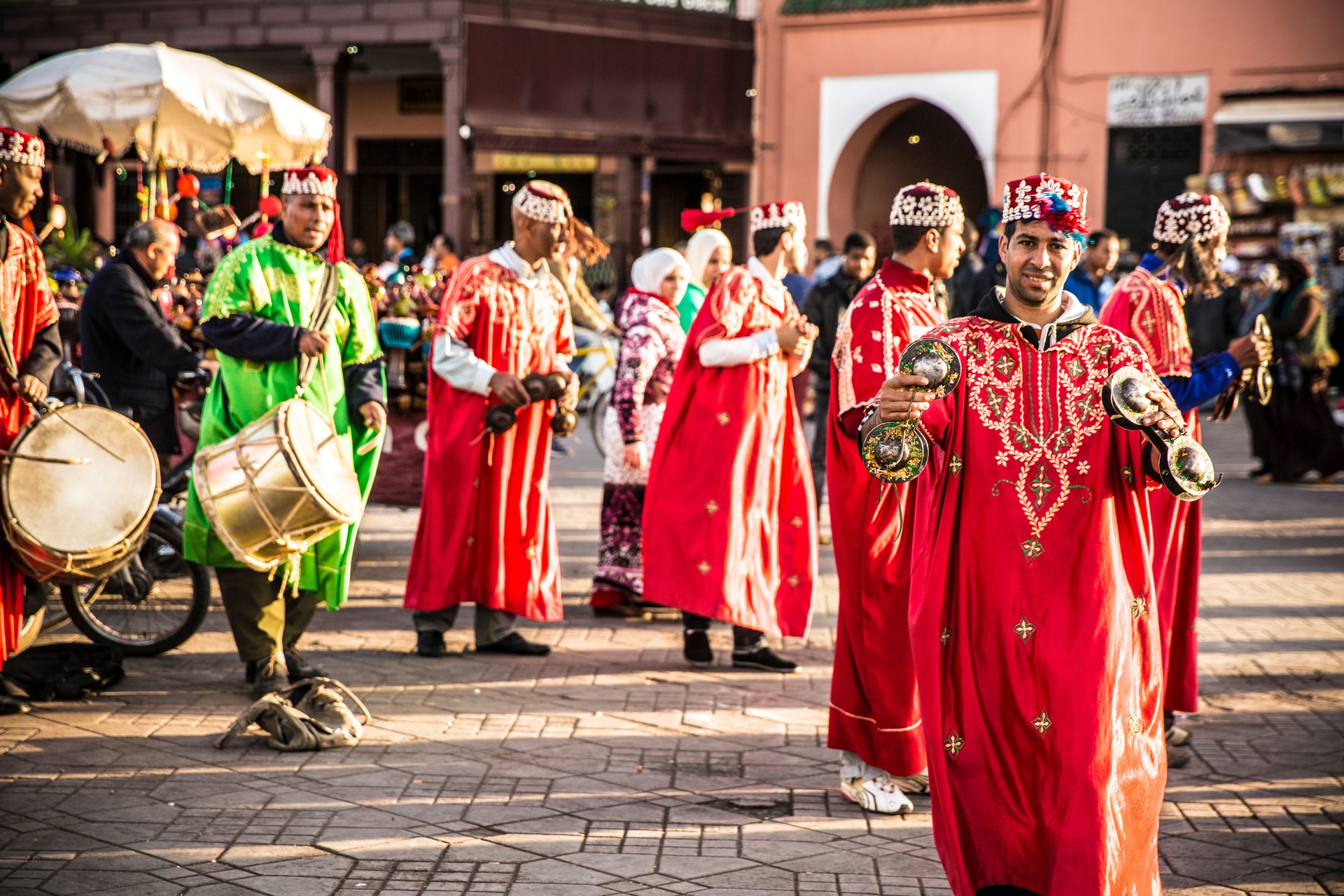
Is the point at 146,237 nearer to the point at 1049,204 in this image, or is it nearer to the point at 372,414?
the point at 372,414

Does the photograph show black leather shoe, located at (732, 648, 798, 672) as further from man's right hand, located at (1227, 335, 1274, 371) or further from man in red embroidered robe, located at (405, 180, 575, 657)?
man's right hand, located at (1227, 335, 1274, 371)

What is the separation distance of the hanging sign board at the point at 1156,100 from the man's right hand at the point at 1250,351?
16.5 metres

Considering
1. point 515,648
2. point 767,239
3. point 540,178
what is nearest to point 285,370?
point 515,648

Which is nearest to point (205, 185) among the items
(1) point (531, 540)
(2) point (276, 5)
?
(2) point (276, 5)

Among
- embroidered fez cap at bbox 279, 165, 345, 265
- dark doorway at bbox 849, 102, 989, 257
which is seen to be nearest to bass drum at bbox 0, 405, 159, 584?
embroidered fez cap at bbox 279, 165, 345, 265

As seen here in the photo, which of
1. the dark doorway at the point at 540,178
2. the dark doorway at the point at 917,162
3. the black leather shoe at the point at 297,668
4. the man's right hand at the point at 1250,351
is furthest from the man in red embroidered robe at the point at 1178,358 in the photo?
the dark doorway at the point at 917,162

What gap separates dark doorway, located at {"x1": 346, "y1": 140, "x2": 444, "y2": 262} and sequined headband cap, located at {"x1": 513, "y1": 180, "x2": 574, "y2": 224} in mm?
17178

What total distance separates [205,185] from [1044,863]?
21672 millimetres

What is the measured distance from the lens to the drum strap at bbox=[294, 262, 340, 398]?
581cm

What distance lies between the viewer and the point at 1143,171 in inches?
821

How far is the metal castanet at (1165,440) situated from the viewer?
3.27 metres

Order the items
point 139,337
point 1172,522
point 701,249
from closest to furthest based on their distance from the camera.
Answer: point 1172,522 < point 139,337 < point 701,249

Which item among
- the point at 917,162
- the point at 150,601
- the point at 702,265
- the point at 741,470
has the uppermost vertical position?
the point at 917,162

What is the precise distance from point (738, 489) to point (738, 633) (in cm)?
68
